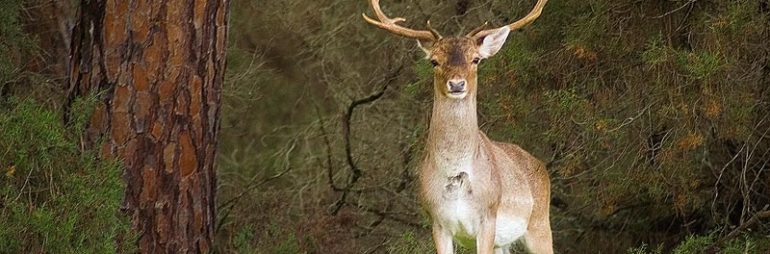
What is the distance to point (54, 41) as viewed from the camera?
15.7 metres

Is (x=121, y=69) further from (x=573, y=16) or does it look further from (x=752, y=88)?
(x=752, y=88)

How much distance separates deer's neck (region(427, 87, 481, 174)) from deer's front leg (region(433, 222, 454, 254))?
12.8 inches

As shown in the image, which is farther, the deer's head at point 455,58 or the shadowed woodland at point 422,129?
the shadowed woodland at point 422,129

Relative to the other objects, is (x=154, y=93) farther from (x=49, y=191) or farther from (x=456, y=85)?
(x=456, y=85)

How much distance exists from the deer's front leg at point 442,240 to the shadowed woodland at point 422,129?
1898mm

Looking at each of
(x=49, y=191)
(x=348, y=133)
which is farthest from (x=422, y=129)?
(x=49, y=191)

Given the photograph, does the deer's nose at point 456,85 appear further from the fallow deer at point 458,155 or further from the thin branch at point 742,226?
the thin branch at point 742,226

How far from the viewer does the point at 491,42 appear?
1082 centimetres

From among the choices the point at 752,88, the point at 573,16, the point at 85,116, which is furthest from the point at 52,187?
the point at 752,88

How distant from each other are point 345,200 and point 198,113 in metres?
3.27

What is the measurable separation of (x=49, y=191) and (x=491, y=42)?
2.83m

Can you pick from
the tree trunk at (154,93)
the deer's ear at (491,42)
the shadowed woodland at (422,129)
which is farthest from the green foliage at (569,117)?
the deer's ear at (491,42)

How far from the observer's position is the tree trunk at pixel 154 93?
12133 millimetres

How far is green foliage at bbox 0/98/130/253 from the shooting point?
11375 millimetres
